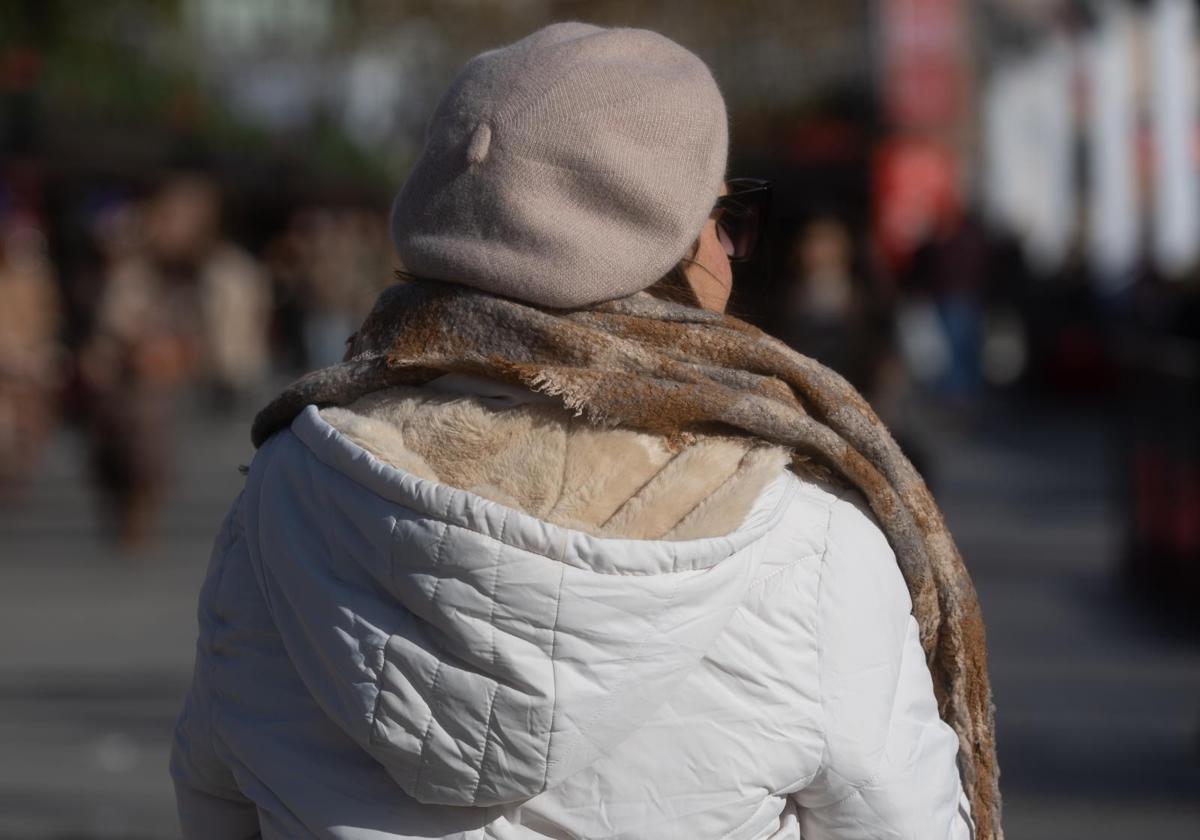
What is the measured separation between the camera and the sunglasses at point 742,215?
2047 mm

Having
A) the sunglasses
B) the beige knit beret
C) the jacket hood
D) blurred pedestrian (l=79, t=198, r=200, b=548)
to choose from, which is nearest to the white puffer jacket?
the jacket hood

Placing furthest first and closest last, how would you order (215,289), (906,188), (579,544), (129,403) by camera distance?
1. (906,188)
2. (215,289)
3. (129,403)
4. (579,544)

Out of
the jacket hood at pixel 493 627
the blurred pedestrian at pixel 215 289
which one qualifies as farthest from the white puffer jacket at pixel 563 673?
the blurred pedestrian at pixel 215 289

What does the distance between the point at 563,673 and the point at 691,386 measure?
314 millimetres

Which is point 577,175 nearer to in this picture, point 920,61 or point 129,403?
point 129,403

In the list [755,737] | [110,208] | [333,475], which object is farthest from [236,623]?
[110,208]

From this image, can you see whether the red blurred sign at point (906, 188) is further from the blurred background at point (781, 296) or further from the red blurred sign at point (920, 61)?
Answer: the red blurred sign at point (920, 61)

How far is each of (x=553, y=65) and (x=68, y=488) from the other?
13.6 meters

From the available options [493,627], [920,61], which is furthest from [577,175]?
[920,61]

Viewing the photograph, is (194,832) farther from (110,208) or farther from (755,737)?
(110,208)

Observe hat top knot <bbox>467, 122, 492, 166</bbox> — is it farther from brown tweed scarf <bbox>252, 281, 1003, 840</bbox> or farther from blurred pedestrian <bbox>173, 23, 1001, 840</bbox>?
brown tweed scarf <bbox>252, 281, 1003, 840</bbox>

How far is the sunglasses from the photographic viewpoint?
205cm

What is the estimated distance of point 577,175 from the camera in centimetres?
179

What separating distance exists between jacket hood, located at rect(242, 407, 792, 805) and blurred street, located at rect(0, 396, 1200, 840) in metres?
4.09
